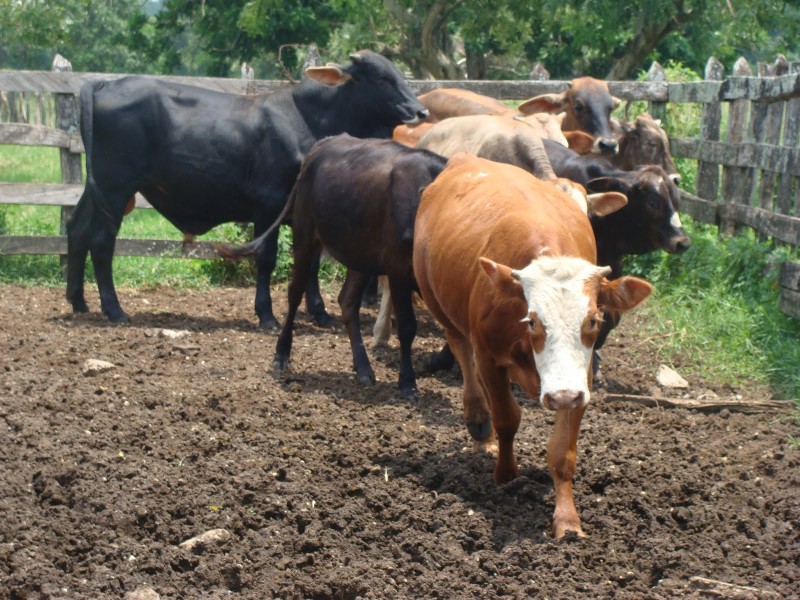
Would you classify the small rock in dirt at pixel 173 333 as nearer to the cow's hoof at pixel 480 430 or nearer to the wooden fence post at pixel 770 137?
the cow's hoof at pixel 480 430

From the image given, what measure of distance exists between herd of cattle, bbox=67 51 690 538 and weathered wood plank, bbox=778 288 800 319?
46.2 inches

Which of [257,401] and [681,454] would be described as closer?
[681,454]

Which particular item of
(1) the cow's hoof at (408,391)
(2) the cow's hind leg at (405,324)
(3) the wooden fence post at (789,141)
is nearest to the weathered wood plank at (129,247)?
(2) the cow's hind leg at (405,324)

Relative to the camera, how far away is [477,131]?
8.65 metres

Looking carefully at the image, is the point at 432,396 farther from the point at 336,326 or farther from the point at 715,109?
the point at 715,109

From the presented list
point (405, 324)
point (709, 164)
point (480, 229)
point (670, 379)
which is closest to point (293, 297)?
point (405, 324)

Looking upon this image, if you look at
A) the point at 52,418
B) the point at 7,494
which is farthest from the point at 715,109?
the point at 7,494

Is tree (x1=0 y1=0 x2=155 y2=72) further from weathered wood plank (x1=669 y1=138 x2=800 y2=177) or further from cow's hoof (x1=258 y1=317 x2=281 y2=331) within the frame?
cow's hoof (x1=258 y1=317 x2=281 y2=331)

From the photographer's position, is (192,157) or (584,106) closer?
(192,157)

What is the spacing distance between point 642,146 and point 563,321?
255 inches

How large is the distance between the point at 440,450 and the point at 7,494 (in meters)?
2.20

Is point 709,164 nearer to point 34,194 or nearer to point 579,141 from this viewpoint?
point 579,141

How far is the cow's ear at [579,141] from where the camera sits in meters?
9.67

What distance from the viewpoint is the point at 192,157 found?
32.7 feet
